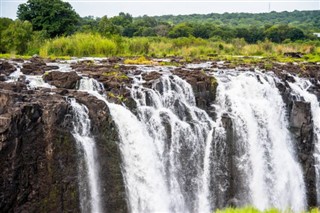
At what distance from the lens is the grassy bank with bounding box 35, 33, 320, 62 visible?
28.4 metres

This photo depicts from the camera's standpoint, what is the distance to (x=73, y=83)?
50.8 feet

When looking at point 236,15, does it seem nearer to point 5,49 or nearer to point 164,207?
point 5,49

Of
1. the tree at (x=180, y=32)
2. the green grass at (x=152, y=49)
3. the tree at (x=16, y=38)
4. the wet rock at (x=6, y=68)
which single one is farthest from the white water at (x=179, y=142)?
the tree at (x=180, y=32)

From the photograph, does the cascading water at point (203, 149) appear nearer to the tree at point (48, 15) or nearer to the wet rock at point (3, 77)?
the wet rock at point (3, 77)

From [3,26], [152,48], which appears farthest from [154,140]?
[152,48]

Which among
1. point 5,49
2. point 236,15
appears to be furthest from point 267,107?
point 236,15

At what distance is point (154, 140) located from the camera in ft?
47.4

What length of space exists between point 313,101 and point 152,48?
16814mm

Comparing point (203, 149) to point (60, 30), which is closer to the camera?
point (203, 149)

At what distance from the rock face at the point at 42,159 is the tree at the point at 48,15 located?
25822 mm

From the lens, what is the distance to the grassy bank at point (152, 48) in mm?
28406

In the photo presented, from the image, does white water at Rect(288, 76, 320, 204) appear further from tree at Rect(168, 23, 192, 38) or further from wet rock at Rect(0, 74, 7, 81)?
tree at Rect(168, 23, 192, 38)

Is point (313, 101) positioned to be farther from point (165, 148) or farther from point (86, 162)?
point (86, 162)

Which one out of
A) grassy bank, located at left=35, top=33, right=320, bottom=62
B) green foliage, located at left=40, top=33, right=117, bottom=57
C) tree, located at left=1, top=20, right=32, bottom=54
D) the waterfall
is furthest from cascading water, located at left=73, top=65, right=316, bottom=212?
tree, located at left=1, top=20, right=32, bottom=54
